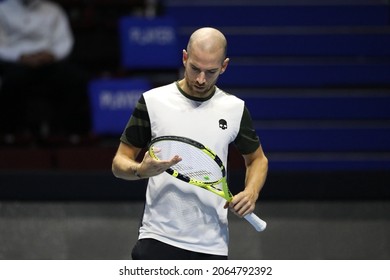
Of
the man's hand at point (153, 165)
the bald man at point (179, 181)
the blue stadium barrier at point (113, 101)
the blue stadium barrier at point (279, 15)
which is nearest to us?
the man's hand at point (153, 165)

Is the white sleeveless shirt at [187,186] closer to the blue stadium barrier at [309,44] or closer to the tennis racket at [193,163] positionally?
the tennis racket at [193,163]

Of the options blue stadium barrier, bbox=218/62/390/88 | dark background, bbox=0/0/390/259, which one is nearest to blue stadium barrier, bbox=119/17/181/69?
dark background, bbox=0/0/390/259

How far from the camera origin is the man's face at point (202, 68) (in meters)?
3.19

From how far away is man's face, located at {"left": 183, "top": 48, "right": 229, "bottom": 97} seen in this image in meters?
3.19

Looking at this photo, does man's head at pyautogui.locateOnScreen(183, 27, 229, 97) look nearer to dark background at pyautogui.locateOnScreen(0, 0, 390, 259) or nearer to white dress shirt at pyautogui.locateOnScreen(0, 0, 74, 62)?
dark background at pyautogui.locateOnScreen(0, 0, 390, 259)

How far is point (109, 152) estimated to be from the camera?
21.7 ft

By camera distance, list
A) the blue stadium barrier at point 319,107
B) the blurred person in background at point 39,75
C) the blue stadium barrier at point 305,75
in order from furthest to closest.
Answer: the blue stadium barrier at point 305,75 < the blue stadium barrier at point 319,107 < the blurred person in background at point 39,75

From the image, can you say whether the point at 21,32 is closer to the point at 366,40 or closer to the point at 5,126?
the point at 5,126

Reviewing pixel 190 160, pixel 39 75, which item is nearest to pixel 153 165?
pixel 190 160

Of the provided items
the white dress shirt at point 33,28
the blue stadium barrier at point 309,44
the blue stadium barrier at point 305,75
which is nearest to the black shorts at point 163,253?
the white dress shirt at point 33,28

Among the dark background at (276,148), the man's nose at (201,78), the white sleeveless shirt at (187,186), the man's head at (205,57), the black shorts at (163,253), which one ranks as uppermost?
the man's head at (205,57)

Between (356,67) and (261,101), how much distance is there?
81cm

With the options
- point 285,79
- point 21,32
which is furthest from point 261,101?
point 21,32

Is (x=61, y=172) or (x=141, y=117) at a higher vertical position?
(x=141, y=117)
